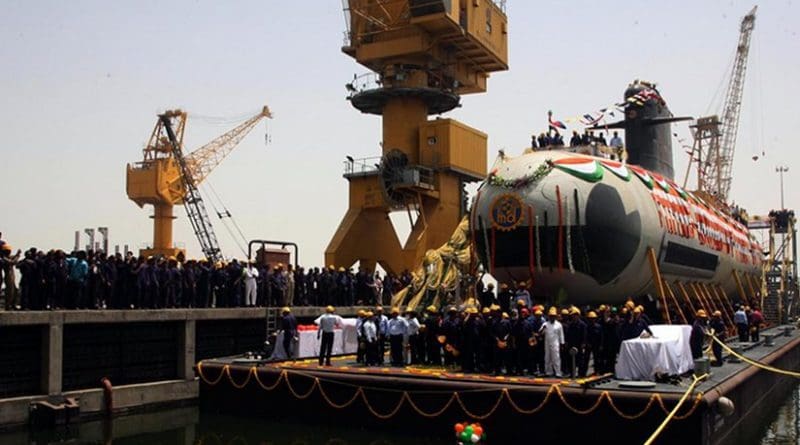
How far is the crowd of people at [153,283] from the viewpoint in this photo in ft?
59.6

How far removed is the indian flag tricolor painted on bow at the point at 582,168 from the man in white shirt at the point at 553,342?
4282 mm

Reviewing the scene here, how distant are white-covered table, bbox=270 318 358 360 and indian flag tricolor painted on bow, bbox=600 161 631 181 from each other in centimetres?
766

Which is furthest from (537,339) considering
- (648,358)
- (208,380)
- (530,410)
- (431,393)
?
(208,380)

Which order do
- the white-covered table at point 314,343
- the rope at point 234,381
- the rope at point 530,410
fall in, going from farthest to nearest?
→ the white-covered table at point 314,343 → the rope at point 234,381 → the rope at point 530,410

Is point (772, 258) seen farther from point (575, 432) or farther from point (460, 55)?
point (575, 432)

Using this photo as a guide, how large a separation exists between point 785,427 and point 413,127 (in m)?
26.9

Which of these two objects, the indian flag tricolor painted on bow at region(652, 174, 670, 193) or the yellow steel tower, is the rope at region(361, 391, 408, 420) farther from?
the yellow steel tower

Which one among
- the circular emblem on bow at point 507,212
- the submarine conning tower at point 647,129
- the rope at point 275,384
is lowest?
the rope at point 275,384

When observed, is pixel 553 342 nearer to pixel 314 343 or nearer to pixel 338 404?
pixel 338 404

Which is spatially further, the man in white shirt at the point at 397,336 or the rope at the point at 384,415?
the man in white shirt at the point at 397,336

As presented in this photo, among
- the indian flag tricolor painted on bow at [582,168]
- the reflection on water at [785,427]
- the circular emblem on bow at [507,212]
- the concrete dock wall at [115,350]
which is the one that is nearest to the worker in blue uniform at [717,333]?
the reflection on water at [785,427]

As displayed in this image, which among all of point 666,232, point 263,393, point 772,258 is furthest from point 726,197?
point 263,393

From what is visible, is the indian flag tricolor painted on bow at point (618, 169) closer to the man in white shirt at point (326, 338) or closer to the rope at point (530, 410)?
the rope at point (530, 410)

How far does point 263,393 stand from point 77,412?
4.12 metres
